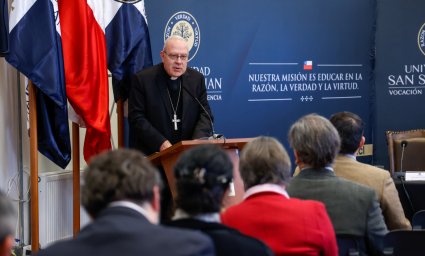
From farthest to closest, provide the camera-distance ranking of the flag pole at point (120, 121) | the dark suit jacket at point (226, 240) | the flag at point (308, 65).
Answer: the flag at point (308, 65) < the flag pole at point (120, 121) < the dark suit jacket at point (226, 240)

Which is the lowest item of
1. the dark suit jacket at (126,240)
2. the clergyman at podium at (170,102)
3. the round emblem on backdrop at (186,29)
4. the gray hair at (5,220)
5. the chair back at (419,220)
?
the chair back at (419,220)

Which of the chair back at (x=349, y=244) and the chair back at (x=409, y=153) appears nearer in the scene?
the chair back at (x=349, y=244)

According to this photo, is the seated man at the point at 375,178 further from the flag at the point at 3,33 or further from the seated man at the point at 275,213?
the flag at the point at 3,33

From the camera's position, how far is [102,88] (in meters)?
4.56

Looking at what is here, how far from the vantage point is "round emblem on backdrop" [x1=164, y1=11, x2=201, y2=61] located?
5792 mm

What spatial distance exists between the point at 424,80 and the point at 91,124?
413cm

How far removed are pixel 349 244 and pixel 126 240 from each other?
1262 mm

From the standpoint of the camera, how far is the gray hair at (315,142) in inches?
107

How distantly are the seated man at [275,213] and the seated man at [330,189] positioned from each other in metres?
0.30

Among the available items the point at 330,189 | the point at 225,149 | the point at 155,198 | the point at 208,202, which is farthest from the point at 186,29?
the point at 155,198

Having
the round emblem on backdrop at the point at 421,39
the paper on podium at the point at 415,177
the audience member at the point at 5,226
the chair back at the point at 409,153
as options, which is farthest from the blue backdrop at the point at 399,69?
the audience member at the point at 5,226

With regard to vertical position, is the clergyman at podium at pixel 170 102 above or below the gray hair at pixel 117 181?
above

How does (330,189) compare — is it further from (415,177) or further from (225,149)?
(415,177)

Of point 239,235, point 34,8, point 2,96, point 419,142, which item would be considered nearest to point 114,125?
point 2,96
